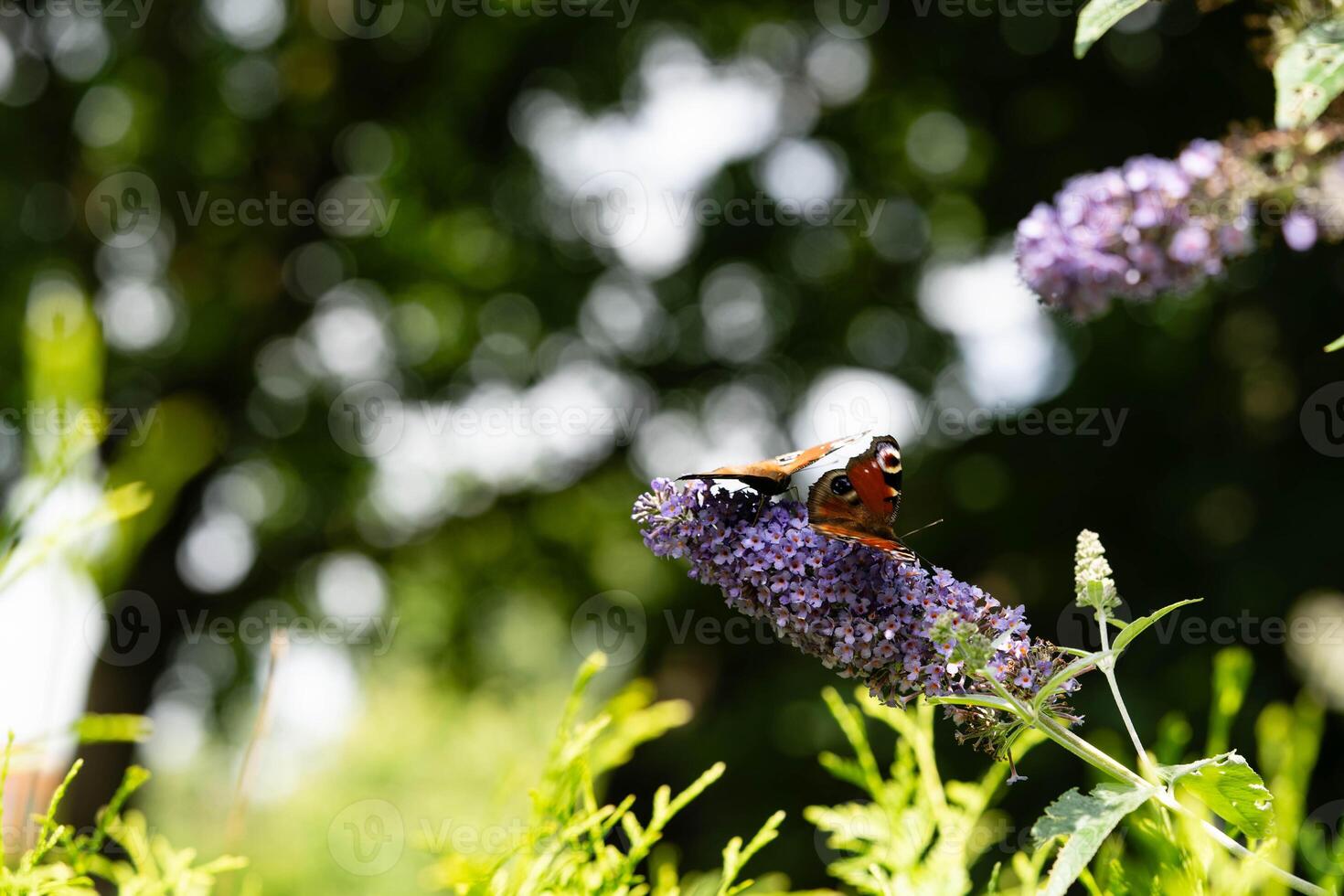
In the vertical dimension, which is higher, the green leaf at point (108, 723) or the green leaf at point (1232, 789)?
the green leaf at point (108, 723)

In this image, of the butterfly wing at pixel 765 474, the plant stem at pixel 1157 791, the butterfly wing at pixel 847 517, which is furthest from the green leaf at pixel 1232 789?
the butterfly wing at pixel 765 474

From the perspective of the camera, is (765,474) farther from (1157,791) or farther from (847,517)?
(1157,791)

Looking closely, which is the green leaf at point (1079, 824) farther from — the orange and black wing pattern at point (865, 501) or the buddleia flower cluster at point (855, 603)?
the orange and black wing pattern at point (865, 501)

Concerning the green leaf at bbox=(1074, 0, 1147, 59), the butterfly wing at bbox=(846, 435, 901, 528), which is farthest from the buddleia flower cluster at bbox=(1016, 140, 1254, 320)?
the green leaf at bbox=(1074, 0, 1147, 59)

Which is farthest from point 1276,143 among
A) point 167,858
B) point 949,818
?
point 167,858

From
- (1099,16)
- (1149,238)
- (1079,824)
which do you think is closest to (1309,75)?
(1099,16)

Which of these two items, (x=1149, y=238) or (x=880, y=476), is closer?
(x=880, y=476)
